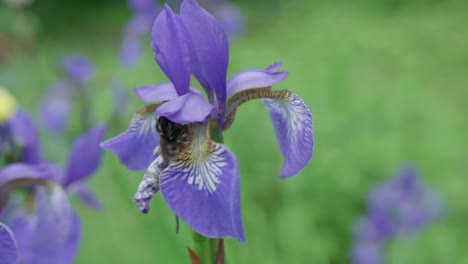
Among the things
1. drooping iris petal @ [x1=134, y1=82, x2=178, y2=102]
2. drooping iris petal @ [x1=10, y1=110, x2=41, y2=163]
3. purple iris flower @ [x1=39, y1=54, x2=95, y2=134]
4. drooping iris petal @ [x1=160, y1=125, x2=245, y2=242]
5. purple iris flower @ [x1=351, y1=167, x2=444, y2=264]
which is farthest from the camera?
purple iris flower @ [x1=39, y1=54, x2=95, y2=134]

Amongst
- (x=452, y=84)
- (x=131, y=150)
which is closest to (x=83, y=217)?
(x=131, y=150)

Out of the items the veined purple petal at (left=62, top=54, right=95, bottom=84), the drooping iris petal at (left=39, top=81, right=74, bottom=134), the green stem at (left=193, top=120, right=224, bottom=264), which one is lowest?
the drooping iris petal at (left=39, top=81, right=74, bottom=134)

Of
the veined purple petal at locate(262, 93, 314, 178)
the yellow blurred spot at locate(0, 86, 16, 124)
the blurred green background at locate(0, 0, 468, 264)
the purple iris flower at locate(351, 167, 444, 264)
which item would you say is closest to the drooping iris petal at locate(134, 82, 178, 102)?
the veined purple petal at locate(262, 93, 314, 178)

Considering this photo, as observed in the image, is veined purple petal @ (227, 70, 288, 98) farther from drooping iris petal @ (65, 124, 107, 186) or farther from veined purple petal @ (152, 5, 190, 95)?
Result: drooping iris petal @ (65, 124, 107, 186)

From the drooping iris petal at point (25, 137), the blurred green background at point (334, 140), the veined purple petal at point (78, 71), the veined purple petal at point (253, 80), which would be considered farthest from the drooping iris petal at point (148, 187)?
the veined purple petal at point (78, 71)

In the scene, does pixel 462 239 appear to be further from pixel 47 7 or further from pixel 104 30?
pixel 47 7

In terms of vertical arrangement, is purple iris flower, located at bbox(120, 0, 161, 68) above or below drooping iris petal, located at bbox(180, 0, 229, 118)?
below

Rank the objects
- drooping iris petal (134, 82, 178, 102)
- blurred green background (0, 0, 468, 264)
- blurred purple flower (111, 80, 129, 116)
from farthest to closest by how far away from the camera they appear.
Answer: blurred purple flower (111, 80, 129, 116), blurred green background (0, 0, 468, 264), drooping iris petal (134, 82, 178, 102)
